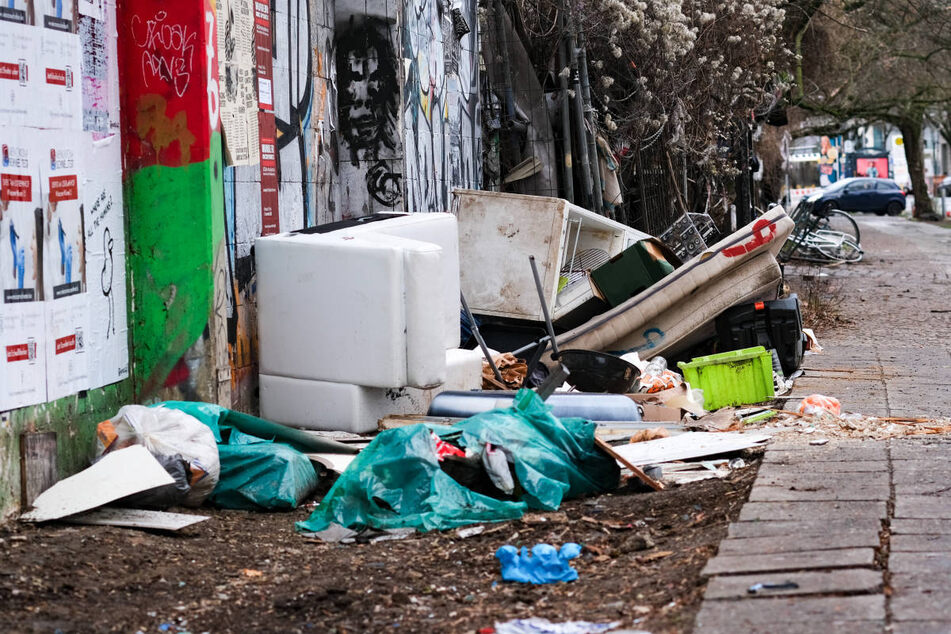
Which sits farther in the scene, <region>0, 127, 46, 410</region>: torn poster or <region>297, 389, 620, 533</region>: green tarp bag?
<region>297, 389, 620, 533</region>: green tarp bag

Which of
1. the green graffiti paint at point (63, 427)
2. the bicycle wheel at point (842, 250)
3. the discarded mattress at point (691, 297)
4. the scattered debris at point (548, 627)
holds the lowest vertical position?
the scattered debris at point (548, 627)

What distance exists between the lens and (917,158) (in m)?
38.0

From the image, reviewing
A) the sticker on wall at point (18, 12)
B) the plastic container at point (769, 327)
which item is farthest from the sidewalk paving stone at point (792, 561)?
the plastic container at point (769, 327)

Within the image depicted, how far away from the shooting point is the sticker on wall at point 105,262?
5.08 meters

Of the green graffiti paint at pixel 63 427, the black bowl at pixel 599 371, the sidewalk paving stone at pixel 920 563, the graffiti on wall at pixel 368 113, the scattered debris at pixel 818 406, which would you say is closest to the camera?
the sidewalk paving stone at pixel 920 563

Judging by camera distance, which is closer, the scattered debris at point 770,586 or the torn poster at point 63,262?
the scattered debris at point 770,586

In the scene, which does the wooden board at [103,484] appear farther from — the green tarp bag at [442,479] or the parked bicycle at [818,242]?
the parked bicycle at [818,242]

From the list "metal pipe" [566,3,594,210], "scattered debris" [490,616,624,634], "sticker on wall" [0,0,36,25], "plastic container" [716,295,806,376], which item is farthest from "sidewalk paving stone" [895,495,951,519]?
"metal pipe" [566,3,594,210]

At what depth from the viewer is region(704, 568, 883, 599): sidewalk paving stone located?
3.06 meters

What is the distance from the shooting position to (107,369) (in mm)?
5238

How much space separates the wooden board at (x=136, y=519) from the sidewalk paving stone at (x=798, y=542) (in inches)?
85.9

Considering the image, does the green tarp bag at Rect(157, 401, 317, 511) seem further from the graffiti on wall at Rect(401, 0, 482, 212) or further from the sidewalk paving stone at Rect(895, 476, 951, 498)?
the graffiti on wall at Rect(401, 0, 482, 212)

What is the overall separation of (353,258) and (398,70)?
277 centimetres

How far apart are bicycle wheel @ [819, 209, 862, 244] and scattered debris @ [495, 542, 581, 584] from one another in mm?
16053
